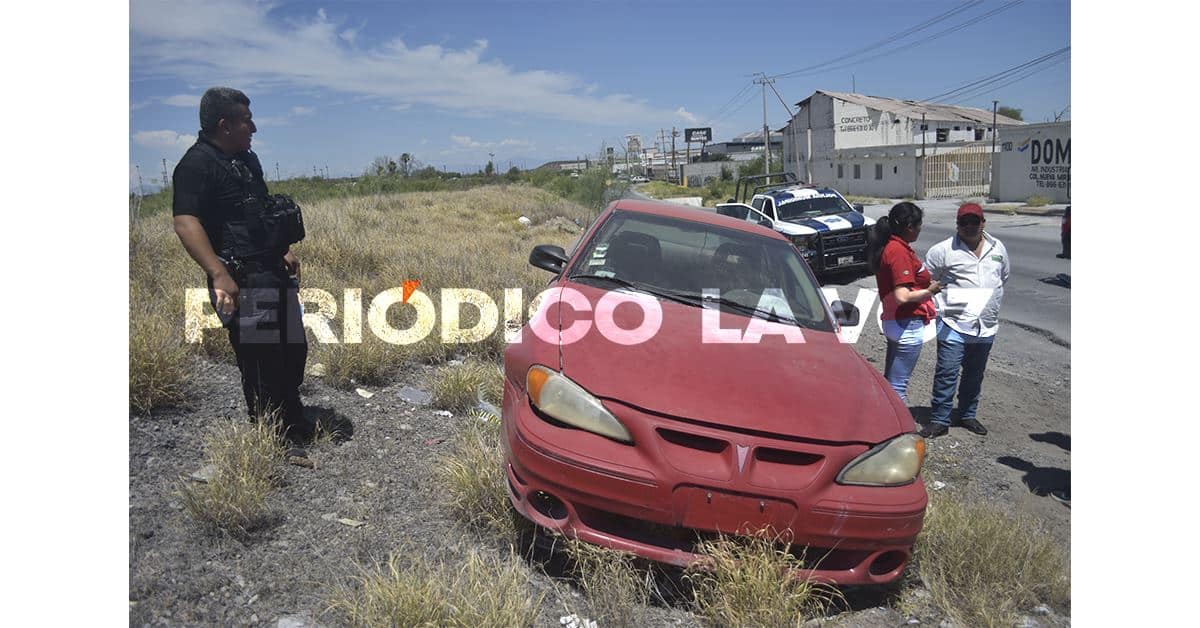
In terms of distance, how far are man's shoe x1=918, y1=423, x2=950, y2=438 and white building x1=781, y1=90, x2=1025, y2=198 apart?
4211cm

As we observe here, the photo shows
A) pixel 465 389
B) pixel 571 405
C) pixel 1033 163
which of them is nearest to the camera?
pixel 571 405

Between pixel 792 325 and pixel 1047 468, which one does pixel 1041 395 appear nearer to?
pixel 1047 468

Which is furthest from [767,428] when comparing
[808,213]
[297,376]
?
[808,213]

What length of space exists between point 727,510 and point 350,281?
21.8 ft

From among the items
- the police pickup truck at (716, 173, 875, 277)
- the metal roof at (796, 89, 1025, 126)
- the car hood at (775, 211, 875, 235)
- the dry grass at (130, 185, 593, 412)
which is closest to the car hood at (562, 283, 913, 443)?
the dry grass at (130, 185, 593, 412)

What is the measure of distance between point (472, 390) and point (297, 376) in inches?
50.4

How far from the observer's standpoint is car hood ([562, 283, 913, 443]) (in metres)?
2.92

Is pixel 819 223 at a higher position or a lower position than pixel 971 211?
higher

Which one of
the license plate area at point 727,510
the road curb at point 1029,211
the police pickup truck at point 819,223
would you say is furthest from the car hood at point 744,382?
the road curb at point 1029,211

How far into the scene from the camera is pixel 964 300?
521cm

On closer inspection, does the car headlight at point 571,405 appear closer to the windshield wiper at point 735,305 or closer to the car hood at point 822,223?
the windshield wiper at point 735,305

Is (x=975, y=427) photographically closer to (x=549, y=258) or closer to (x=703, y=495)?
(x=549, y=258)

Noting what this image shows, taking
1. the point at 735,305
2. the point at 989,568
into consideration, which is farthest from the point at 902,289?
the point at 989,568

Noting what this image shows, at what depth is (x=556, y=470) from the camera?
2826mm
